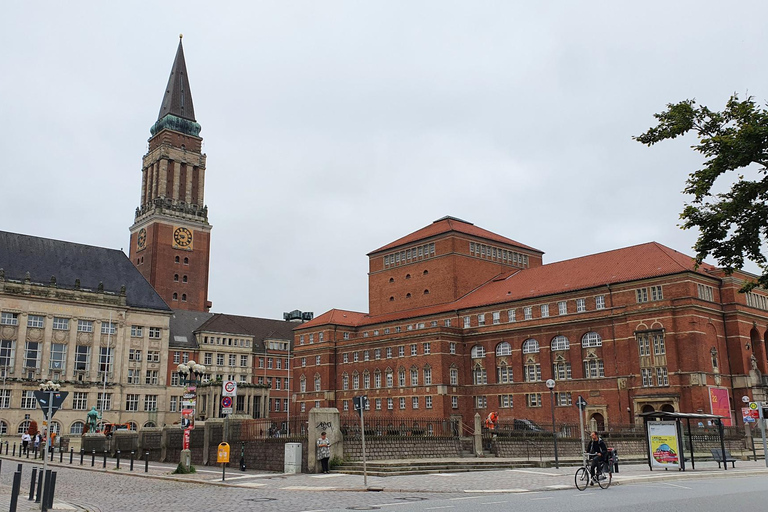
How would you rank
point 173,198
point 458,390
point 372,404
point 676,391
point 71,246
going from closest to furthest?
1. point 676,391
2. point 458,390
3. point 372,404
4. point 71,246
5. point 173,198

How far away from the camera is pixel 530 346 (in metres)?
70.6

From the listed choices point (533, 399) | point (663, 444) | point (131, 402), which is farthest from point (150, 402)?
point (663, 444)

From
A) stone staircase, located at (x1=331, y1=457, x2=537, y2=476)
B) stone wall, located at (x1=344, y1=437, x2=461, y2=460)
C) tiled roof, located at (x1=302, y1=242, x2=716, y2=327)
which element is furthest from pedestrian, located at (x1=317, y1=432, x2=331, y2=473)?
tiled roof, located at (x1=302, y1=242, x2=716, y2=327)

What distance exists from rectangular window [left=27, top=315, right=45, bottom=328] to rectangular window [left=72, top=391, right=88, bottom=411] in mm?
8457

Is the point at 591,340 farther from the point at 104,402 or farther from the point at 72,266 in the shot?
Answer: the point at 72,266

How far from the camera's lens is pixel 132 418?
269 feet

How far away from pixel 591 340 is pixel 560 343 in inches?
139

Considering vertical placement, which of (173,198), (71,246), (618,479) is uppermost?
(173,198)

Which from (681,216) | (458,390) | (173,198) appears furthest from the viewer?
(173,198)

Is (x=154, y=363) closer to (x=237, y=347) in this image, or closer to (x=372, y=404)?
(x=237, y=347)

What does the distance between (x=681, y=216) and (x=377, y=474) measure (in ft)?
52.6

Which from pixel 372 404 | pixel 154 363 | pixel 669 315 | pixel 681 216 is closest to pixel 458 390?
pixel 372 404

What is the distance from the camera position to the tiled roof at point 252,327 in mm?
100863

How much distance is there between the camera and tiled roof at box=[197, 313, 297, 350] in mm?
100863
